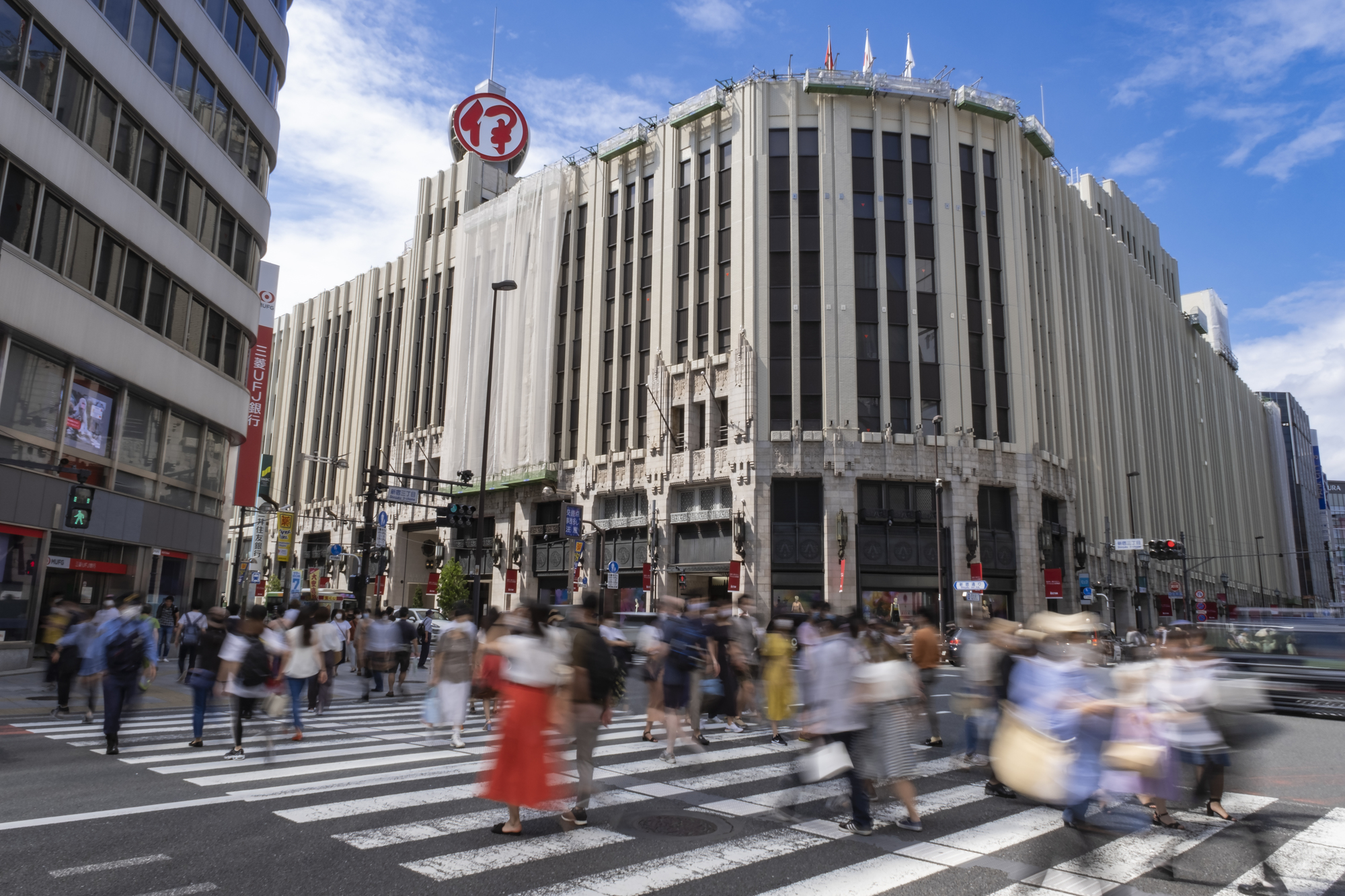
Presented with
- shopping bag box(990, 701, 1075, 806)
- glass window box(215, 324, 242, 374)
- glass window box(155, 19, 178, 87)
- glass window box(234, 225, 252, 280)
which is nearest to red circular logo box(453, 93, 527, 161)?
glass window box(234, 225, 252, 280)

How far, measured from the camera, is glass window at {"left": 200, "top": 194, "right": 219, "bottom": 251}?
2678cm

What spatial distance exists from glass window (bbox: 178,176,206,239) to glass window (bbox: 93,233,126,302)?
317 cm

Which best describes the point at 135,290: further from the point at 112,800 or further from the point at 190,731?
the point at 112,800

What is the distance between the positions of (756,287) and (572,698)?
35301 millimetres

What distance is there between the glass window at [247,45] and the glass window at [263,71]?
0.33 metres

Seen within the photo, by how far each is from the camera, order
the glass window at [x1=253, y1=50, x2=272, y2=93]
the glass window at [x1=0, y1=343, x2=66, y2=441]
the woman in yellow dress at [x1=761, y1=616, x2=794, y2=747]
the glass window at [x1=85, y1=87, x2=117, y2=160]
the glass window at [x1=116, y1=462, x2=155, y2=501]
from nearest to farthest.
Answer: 1. the woman in yellow dress at [x1=761, y1=616, x2=794, y2=747]
2. the glass window at [x1=0, y1=343, x2=66, y2=441]
3. the glass window at [x1=85, y1=87, x2=117, y2=160]
4. the glass window at [x1=116, y1=462, x2=155, y2=501]
5. the glass window at [x1=253, y1=50, x2=272, y2=93]

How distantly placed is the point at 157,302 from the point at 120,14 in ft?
24.5

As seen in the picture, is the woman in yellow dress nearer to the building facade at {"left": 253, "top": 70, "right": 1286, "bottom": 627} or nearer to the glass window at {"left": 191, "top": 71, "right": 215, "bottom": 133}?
the building facade at {"left": 253, "top": 70, "right": 1286, "bottom": 627}

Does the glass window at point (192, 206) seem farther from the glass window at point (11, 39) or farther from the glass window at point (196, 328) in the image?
the glass window at point (11, 39)

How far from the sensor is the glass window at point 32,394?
62.7ft

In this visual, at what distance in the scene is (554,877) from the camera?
19.2 ft

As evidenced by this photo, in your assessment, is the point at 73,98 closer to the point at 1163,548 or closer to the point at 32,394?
the point at 32,394

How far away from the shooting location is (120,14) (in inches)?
866

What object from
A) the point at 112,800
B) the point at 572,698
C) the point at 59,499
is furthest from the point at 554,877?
the point at 59,499
